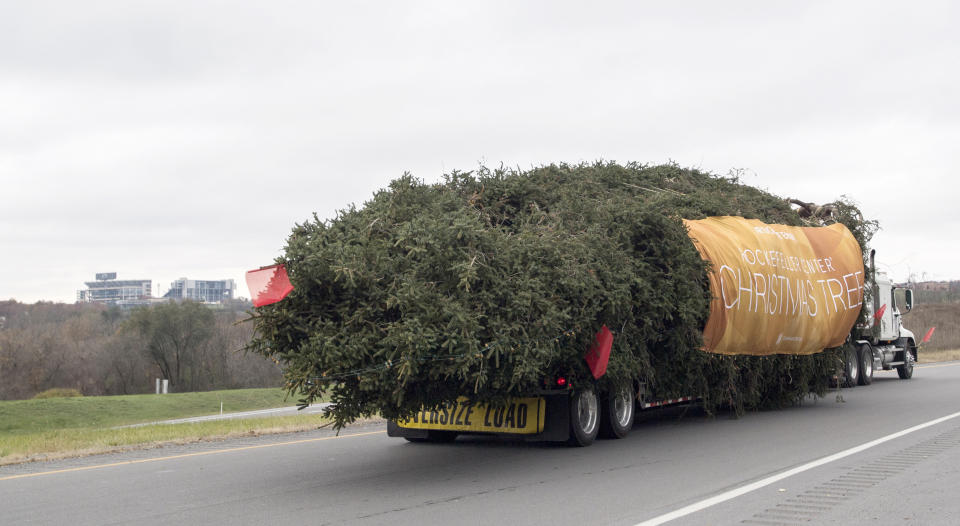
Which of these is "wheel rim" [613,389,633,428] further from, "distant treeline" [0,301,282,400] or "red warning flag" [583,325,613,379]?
"distant treeline" [0,301,282,400]

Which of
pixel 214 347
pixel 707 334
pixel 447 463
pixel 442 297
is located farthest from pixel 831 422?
pixel 214 347

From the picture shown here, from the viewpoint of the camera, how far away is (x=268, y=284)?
28.7ft

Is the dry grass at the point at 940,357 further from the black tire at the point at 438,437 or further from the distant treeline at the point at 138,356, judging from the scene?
the distant treeline at the point at 138,356

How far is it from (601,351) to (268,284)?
4031mm

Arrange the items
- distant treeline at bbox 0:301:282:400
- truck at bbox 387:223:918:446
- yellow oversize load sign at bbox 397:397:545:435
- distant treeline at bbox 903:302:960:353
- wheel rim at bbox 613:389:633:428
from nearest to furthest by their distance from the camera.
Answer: truck at bbox 387:223:918:446, yellow oversize load sign at bbox 397:397:545:435, wheel rim at bbox 613:389:633:428, distant treeline at bbox 903:302:960:353, distant treeline at bbox 0:301:282:400

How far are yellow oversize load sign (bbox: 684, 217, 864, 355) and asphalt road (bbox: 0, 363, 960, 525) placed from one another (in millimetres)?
1658

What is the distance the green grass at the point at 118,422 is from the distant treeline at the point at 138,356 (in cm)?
2607

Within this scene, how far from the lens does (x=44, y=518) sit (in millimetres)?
7086

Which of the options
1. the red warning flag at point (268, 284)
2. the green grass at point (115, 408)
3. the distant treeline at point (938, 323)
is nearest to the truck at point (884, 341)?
the red warning flag at point (268, 284)

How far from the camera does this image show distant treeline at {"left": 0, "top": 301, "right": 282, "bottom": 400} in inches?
2736

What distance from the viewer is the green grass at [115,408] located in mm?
36500

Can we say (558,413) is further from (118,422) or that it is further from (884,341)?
(118,422)

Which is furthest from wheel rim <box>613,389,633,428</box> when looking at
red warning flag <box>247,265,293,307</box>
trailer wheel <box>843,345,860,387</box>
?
trailer wheel <box>843,345,860,387</box>

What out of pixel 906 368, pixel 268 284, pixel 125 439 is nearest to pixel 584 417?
pixel 268 284
